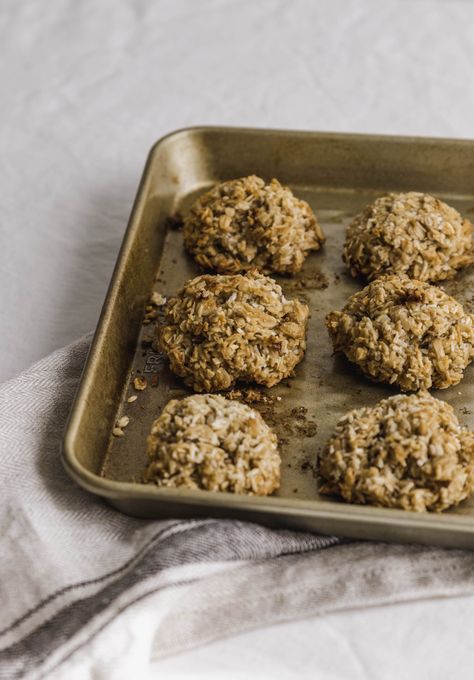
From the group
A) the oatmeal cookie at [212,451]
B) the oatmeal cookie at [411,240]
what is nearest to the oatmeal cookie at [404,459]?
the oatmeal cookie at [212,451]

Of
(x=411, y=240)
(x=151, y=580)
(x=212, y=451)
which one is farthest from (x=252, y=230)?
(x=151, y=580)

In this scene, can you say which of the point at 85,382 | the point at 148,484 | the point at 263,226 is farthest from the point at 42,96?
the point at 148,484

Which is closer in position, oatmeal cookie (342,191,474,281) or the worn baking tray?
the worn baking tray

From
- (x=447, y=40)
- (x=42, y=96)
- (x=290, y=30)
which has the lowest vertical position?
(x=447, y=40)

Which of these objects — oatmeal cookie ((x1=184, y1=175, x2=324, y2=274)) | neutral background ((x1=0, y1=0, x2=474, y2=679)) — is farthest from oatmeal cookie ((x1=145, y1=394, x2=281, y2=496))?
neutral background ((x1=0, y1=0, x2=474, y2=679))

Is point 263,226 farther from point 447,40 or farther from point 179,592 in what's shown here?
point 447,40

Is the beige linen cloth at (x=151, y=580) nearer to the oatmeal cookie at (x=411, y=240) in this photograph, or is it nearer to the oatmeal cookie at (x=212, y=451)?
the oatmeal cookie at (x=212, y=451)

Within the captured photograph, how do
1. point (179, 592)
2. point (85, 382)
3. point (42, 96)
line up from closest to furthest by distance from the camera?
point (179, 592) → point (85, 382) → point (42, 96)

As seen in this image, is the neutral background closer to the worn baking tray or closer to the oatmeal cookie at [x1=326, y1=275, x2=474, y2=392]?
the worn baking tray
